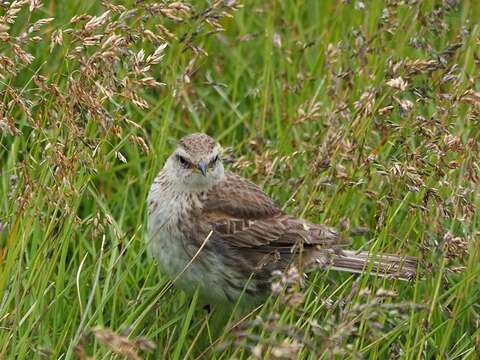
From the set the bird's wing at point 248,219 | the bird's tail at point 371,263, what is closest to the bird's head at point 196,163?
the bird's wing at point 248,219

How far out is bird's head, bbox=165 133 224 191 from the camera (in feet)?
17.3

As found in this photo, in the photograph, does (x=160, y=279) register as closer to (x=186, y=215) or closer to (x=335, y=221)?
(x=186, y=215)

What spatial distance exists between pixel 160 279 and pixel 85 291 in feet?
1.77

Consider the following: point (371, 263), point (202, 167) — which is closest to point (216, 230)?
point (202, 167)

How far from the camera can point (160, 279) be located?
5410mm

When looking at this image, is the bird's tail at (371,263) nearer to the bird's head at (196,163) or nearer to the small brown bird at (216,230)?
the small brown bird at (216,230)

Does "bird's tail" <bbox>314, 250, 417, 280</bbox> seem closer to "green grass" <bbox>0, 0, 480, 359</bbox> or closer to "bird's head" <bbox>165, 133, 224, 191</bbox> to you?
"green grass" <bbox>0, 0, 480, 359</bbox>

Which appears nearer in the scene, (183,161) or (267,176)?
(183,161)

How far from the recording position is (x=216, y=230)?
17.9ft

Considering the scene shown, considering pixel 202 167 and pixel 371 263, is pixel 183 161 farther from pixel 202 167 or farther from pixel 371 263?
pixel 371 263

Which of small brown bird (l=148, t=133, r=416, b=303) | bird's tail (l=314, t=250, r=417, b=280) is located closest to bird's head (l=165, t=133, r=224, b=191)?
small brown bird (l=148, t=133, r=416, b=303)

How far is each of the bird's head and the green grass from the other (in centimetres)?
20

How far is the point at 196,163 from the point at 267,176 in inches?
21.2

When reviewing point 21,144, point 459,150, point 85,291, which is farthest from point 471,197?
point 21,144
